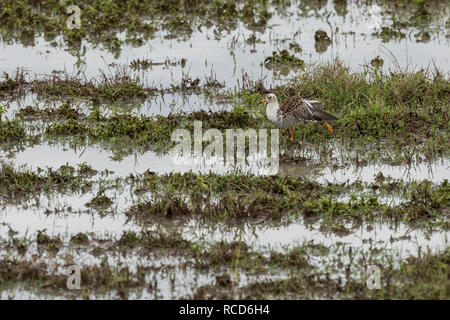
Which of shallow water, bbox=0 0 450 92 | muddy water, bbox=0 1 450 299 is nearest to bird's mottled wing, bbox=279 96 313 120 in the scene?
muddy water, bbox=0 1 450 299

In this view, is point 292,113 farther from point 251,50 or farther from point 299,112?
point 251,50

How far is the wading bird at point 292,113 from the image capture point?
392 inches

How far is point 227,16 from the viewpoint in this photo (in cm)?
1639

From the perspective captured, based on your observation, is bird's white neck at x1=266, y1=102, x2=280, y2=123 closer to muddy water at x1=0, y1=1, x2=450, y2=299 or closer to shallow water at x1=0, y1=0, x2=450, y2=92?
muddy water at x1=0, y1=1, x2=450, y2=299

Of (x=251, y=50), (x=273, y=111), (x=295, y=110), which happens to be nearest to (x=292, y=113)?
(x=295, y=110)

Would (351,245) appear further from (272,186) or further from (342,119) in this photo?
(342,119)

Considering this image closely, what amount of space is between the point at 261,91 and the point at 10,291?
6186mm

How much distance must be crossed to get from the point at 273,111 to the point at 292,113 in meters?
0.26

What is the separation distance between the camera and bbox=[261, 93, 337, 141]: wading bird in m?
9.95

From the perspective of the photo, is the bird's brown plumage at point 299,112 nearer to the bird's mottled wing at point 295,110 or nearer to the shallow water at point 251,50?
the bird's mottled wing at point 295,110

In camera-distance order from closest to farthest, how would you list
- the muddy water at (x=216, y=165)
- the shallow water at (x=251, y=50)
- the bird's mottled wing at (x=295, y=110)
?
1. the muddy water at (x=216, y=165)
2. the bird's mottled wing at (x=295, y=110)
3. the shallow water at (x=251, y=50)

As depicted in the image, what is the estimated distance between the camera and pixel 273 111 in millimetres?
10070

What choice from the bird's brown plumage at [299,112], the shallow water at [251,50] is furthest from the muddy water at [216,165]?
the bird's brown plumage at [299,112]

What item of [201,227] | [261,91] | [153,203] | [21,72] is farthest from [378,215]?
[21,72]
